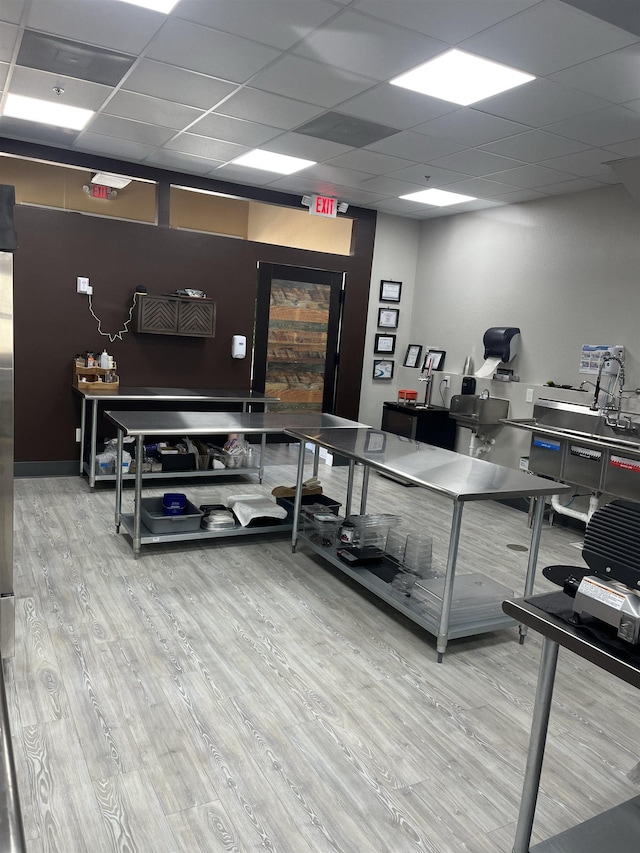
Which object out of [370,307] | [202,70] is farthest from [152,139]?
[370,307]

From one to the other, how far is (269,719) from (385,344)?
18.3ft

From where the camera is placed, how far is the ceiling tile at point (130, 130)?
4.69 metres

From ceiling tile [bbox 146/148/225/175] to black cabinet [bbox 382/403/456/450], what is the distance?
3.04 m

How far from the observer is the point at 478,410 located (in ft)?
20.2

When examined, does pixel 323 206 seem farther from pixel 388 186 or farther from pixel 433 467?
A: pixel 433 467

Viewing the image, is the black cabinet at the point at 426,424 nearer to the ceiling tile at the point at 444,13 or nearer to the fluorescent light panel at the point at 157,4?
the ceiling tile at the point at 444,13

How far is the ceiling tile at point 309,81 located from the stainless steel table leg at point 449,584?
8.05ft

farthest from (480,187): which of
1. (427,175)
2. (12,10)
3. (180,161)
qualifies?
(12,10)

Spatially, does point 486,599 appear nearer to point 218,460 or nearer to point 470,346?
point 218,460

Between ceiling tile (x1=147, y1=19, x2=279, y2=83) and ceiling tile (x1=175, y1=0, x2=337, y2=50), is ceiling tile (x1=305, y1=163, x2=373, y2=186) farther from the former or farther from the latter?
ceiling tile (x1=175, y1=0, x2=337, y2=50)

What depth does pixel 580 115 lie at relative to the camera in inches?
150

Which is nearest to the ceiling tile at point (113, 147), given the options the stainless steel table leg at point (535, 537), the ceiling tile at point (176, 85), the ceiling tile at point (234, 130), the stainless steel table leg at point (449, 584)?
the ceiling tile at point (234, 130)

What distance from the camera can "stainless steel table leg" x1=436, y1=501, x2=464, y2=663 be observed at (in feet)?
9.48

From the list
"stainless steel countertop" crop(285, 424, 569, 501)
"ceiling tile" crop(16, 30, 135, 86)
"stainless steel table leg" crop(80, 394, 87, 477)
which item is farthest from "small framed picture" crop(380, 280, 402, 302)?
"ceiling tile" crop(16, 30, 135, 86)
